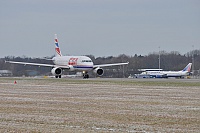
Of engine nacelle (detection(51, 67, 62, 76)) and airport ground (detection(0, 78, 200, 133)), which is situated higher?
engine nacelle (detection(51, 67, 62, 76))

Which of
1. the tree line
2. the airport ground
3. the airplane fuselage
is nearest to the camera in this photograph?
the airport ground

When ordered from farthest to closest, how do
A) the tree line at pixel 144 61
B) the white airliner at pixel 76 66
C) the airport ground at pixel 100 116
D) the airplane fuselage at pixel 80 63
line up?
1. the tree line at pixel 144 61
2. the white airliner at pixel 76 66
3. the airplane fuselage at pixel 80 63
4. the airport ground at pixel 100 116

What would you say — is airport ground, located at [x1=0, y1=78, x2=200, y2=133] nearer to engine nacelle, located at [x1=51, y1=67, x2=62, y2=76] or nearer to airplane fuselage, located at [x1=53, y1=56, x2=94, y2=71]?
airplane fuselage, located at [x1=53, y1=56, x2=94, y2=71]

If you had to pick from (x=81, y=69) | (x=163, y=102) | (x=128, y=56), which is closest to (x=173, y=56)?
(x=128, y=56)

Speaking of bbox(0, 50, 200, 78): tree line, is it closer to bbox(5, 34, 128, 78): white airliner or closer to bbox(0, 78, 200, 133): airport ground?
bbox(5, 34, 128, 78): white airliner

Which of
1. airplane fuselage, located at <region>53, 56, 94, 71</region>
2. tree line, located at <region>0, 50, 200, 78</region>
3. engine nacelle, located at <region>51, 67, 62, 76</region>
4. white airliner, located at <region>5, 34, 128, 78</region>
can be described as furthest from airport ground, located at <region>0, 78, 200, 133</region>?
tree line, located at <region>0, 50, 200, 78</region>

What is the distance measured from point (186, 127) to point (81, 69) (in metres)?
56.4

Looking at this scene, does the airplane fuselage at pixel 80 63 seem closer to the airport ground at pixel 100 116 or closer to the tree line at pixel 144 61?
the airport ground at pixel 100 116

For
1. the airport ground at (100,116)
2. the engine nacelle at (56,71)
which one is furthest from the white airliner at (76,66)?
the airport ground at (100,116)

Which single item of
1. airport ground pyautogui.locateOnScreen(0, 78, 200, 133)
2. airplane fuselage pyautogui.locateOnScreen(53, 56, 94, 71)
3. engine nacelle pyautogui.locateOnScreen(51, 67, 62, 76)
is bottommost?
airport ground pyautogui.locateOnScreen(0, 78, 200, 133)

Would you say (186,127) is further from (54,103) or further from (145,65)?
(145,65)

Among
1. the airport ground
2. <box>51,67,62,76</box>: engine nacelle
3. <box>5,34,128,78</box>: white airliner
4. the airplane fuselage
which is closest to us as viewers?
the airport ground

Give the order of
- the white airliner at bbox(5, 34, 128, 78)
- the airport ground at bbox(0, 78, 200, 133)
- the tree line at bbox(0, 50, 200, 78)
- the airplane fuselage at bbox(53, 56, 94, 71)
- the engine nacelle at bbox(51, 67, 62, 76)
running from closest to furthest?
the airport ground at bbox(0, 78, 200, 133) < the airplane fuselage at bbox(53, 56, 94, 71) < the white airliner at bbox(5, 34, 128, 78) < the engine nacelle at bbox(51, 67, 62, 76) < the tree line at bbox(0, 50, 200, 78)

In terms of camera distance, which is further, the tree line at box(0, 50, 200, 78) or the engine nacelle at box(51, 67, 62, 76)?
the tree line at box(0, 50, 200, 78)
